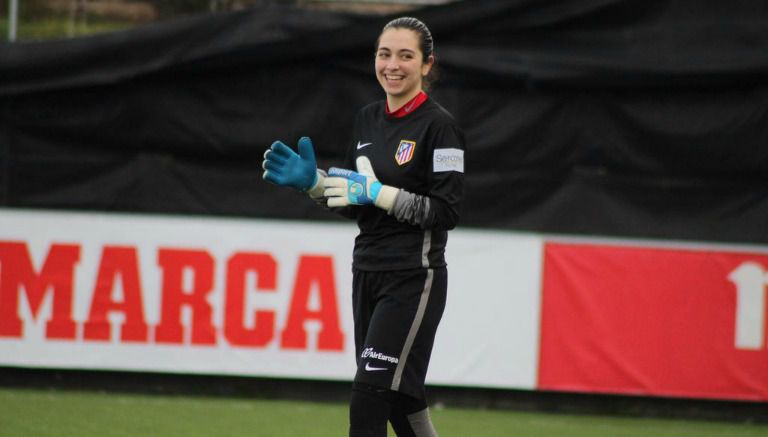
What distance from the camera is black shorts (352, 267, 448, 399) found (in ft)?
14.0

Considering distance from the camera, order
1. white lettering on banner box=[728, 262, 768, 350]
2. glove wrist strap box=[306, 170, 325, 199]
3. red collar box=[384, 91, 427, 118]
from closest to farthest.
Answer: red collar box=[384, 91, 427, 118]
glove wrist strap box=[306, 170, 325, 199]
white lettering on banner box=[728, 262, 768, 350]

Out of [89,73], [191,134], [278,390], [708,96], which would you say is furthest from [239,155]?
[708,96]

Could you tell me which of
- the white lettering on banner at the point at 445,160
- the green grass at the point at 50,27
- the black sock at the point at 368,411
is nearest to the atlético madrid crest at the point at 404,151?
the white lettering on banner at the point at 445,160

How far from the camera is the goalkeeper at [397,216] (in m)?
4.27

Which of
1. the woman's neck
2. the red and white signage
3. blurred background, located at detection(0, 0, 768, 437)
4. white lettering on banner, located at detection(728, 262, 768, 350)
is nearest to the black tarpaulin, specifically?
blurred background, located at detection(0, 0, 768, 437)

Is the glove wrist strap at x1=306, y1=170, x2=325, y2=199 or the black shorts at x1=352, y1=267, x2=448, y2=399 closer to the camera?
the black shorts at x1=352, y1=267, x2=448, y2=399

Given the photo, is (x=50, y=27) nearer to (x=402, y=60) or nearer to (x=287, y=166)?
(x=287, y=166)

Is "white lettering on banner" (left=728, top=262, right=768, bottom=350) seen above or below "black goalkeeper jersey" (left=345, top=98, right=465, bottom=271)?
below

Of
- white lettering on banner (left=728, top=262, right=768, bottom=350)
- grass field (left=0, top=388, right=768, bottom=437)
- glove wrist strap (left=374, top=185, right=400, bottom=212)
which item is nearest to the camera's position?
glove wrist strap (left=374, top=185, right=400, bottom=212)

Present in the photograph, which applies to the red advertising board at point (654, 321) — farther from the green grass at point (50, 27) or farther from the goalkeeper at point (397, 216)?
the green grass at point (50, 27)

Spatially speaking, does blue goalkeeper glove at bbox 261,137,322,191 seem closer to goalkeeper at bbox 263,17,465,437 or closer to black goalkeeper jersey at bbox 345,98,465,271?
goalkeeper at bbox 263,17,465,437

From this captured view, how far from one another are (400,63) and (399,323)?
104cm

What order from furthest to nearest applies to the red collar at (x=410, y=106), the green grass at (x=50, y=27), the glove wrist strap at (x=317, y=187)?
the green grass at (x=50, y=27), the glove wrist strap at (x=317, y=187), the red collar at (x=410, y=106)

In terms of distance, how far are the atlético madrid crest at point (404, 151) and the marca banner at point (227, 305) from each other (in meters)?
3.36
